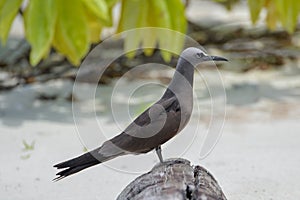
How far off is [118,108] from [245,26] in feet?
2.83

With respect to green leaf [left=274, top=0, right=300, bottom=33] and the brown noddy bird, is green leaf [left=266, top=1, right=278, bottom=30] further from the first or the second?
the brown noddy bird

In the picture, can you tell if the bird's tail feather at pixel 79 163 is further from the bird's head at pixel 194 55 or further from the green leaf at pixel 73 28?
the green leaf at pixel 73 28

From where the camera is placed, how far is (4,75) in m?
2.06

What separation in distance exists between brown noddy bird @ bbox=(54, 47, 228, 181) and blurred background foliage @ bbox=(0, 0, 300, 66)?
548 millimetres

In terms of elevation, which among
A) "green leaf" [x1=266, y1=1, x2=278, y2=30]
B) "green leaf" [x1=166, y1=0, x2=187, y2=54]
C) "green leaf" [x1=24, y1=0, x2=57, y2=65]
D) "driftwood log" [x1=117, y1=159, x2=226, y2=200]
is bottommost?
"green leaf" [x1=266, y1=1, x2=278, y2=30]

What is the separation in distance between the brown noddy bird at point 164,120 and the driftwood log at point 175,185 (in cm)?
4

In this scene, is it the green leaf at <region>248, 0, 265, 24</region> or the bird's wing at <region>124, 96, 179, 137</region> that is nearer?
the bird's wing at <region>124, 96, 179, 137</region>

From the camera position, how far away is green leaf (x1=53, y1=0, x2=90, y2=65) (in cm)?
150

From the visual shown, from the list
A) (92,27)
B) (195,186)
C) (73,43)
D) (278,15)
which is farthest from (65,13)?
(195,186)

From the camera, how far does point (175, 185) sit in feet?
2.87

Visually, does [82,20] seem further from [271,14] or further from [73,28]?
[271,14]

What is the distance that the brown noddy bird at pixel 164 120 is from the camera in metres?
0.93

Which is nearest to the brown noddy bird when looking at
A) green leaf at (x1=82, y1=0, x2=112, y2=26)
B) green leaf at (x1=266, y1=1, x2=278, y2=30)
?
green leaf at (x1=82, y1=0, x2=112, y2=26)

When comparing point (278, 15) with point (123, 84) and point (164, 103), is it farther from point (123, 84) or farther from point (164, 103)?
point (164, 103)
